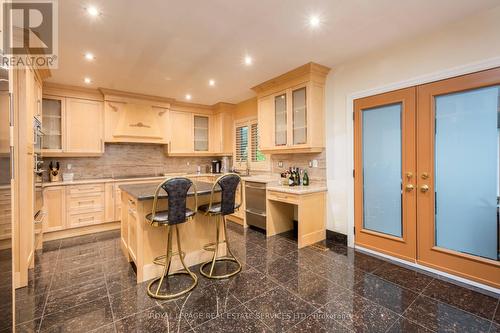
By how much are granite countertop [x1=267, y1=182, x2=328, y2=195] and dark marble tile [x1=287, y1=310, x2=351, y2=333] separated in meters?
1.67

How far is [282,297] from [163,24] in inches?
114

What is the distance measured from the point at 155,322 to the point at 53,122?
13.1 feet

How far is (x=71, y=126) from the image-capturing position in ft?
13.8

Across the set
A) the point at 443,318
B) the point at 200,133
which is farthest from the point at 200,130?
the point at 443,318

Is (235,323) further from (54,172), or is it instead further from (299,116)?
(54,172)

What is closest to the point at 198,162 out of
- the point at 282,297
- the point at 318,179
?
the point at 318,179

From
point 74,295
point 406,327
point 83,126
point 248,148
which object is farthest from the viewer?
point 248,148

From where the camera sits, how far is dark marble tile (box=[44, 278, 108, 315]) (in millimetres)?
2086

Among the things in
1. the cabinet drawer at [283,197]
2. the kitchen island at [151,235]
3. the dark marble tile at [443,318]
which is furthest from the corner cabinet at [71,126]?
the dark marble tile at [443,318]

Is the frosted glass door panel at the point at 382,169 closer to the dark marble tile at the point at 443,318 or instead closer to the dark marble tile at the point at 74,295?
the dark marble tile at the point at 443,318

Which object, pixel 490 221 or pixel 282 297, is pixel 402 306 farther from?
pixel 490 221

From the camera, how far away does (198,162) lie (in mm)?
6090

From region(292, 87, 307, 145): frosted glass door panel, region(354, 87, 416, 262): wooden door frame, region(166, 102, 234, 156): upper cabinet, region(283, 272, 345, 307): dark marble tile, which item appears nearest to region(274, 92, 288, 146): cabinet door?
region(292, 87, 307, 145): frosted glass door panel

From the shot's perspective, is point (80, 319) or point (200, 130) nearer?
point (80, 319)
